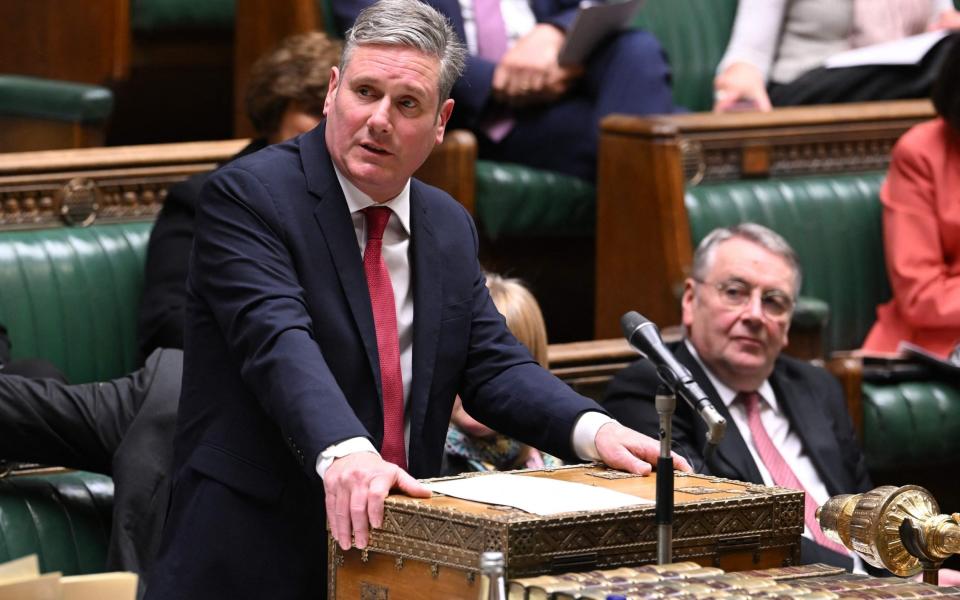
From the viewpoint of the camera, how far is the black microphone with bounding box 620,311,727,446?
143 cm

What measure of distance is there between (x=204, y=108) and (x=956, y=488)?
193 cm

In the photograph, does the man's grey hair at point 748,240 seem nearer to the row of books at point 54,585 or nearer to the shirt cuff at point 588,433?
the shirt cuff at point 588,433

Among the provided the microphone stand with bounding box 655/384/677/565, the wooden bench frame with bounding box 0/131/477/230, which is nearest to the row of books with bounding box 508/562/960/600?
the microphone stand with bounding box 655/384/677/565

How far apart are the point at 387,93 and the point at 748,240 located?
1115mm

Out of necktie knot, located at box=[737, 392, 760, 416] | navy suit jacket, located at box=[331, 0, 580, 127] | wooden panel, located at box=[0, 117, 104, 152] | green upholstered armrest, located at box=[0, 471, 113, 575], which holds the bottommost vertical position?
green upholstered armrest, located at box=[0, 471, 113, 575]

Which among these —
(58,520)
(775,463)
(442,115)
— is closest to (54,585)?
(442,115)

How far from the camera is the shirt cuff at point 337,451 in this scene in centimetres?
147

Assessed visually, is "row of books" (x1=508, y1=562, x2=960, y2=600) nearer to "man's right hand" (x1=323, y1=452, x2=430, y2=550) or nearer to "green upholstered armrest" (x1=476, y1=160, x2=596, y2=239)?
"man's right hand" (x1=323, y1=452, x2=430, y2=550)

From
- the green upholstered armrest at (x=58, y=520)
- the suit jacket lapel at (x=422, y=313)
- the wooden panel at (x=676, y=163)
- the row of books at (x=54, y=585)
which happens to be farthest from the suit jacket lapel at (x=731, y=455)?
the row of books at (x=54, y=585)

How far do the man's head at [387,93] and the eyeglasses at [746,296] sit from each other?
99cm

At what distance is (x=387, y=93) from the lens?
1.64 meters

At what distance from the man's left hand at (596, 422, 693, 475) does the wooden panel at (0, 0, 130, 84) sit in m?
1.97

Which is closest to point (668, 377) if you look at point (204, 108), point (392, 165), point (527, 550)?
point (527, 550)

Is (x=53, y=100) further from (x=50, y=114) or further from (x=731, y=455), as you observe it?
(x=731, y=455)
